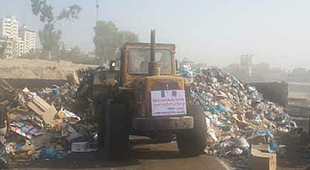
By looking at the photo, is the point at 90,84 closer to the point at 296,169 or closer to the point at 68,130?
the point at 68,130

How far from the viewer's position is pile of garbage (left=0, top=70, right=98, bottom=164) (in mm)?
7279

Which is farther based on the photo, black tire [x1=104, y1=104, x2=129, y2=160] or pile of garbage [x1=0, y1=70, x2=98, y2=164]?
pile of garbage [x1=0, y1=70, x2=98, y2=164]

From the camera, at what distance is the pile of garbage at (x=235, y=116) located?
7.70 metres

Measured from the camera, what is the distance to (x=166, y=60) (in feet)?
25.0

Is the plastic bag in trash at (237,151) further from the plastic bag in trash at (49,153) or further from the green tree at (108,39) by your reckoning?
the green tree at (108,39)

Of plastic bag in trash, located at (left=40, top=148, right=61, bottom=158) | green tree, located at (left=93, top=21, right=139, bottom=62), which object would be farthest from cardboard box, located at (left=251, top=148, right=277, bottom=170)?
green tree, located at (left=93, top=21, right=139, bottom=62)

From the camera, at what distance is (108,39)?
4884 centimetres

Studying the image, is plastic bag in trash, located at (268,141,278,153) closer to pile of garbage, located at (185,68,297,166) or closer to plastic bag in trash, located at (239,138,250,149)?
pile of garbage, located at (185,68,297,166)

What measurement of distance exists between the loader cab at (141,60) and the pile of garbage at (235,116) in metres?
1.90

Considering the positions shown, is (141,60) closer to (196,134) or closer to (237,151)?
(196,134)

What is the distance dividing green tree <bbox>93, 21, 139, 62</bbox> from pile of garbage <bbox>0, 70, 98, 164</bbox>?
34.2m

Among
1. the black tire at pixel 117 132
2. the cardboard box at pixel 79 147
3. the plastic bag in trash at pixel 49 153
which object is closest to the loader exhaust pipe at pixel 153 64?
the black tire at pixel 117 132

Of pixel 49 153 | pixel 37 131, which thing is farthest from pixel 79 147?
pixel 37 131

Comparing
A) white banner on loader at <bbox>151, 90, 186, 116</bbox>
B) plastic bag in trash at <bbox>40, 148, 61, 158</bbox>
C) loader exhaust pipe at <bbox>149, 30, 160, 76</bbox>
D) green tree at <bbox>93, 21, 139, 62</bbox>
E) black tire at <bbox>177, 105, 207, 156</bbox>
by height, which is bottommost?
plastic bag in trash at <bbox>40, 148, 61, 158</bbox>
